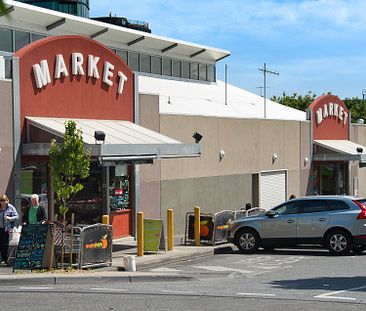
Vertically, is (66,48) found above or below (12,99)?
above

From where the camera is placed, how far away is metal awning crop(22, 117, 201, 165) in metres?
17.4

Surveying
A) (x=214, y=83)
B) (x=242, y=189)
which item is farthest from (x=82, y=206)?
(x=214, y=83)

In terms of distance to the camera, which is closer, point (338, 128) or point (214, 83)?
point (338, 128)

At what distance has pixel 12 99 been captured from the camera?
57.9 feet

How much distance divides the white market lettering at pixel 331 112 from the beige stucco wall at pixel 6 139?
2126 cm

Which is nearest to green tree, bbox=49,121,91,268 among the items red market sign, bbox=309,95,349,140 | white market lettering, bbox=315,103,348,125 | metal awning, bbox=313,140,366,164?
metal awning, bbox=313,140,366,164

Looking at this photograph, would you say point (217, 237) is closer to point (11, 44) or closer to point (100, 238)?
point (100, 238)

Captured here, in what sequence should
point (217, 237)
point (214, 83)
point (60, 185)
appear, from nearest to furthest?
point (60, 185) → point (217, 237) → point (214, 83)

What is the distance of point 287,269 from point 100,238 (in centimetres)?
435

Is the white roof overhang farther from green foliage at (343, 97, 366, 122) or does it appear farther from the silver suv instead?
green foliage at (343, 97, 366, 122)

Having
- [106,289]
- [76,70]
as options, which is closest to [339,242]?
[106,289]

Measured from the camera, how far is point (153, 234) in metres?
18.2

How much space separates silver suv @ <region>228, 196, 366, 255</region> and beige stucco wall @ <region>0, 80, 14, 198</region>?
6.65m

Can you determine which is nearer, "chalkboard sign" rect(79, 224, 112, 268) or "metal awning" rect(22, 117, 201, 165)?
"chalkboard sign" rect(79, 224, 112, 268)
